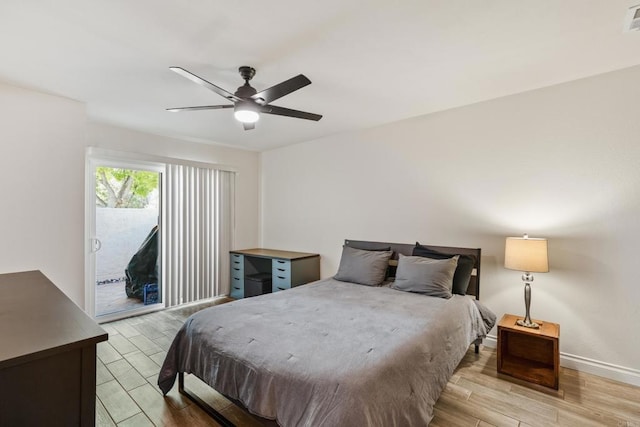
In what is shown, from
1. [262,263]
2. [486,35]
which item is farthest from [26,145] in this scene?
[486,35]

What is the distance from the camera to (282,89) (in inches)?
83.6

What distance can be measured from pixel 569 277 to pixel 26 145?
5.04 meters

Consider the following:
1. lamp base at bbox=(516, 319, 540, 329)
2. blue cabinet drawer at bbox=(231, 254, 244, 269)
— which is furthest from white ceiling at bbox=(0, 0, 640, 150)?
blue cabinet drawer at bbox=(231, 254, 244, 269)

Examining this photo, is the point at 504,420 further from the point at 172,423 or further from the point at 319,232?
the point at 319,232

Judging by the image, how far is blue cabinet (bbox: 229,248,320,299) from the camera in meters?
4.18

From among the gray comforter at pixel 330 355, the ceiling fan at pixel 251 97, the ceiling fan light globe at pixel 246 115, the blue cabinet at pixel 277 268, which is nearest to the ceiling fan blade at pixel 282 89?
the ceiling fan at pixel 251 97

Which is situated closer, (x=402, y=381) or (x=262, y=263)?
(x=402, y=381)

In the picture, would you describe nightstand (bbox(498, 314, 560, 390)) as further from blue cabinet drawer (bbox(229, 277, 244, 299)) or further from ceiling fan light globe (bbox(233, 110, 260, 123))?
blue cabinet drawer (bbox(229, 277, 244, 299))

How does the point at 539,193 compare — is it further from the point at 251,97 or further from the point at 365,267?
the point at 251,97

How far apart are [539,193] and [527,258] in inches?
28.4

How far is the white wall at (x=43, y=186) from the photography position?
8.84 feet

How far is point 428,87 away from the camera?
2760mm

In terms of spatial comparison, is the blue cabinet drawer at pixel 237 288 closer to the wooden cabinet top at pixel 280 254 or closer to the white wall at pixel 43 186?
the wooden cabinet top at pixel 280 254

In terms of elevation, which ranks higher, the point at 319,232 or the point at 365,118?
the point at 365,118
